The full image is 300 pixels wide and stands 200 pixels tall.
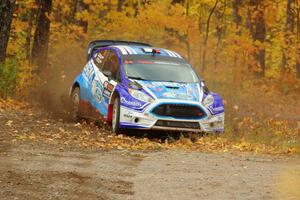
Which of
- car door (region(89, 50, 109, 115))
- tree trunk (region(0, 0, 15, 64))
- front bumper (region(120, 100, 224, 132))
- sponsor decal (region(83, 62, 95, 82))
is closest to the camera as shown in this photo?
front bumper (region(120, 100, 224, 132))

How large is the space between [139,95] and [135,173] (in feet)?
Result: 13.8

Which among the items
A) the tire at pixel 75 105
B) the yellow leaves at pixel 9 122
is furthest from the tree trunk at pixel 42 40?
the yellow leaves at pixel 9 122

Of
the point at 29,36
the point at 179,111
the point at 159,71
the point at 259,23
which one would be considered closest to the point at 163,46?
the point at 259,23

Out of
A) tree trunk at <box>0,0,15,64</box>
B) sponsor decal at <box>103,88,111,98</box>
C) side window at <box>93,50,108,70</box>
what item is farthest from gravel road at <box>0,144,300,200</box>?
tree trunk at <box>0,0,15,64</box>

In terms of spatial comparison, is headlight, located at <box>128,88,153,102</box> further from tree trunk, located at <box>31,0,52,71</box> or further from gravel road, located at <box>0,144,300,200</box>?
tree trunk, located at <box>31,0,52,71</box>

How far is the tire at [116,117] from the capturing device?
42.0 feet

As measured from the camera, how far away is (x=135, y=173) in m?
8.56

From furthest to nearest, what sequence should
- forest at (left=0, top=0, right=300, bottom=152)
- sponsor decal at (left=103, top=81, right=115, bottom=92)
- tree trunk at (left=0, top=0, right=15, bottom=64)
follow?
forest at (left=0, top=0, right=300, bottom=152) → tree trunk at (left=0, top=0, right=15, bottom=64) → sponsor decal at (left=103, top=81, right=115, bottom=92)

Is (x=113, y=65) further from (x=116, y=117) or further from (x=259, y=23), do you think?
(x=259, y=23)

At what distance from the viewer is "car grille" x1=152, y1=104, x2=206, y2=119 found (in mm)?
12570

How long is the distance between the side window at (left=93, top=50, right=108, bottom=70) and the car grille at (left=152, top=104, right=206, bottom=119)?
2797 millimetres

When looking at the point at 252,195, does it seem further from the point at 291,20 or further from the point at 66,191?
the point at 291,20

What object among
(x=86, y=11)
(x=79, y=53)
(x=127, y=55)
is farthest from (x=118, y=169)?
(x=86, y=11)

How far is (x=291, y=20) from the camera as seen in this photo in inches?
1335
